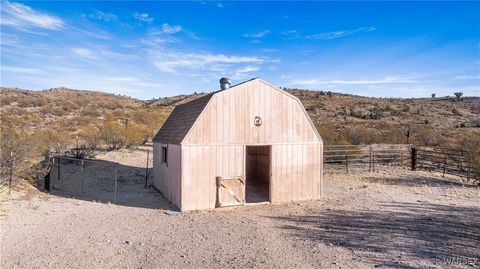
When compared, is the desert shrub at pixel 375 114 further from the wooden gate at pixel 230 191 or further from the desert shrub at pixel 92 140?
the wooden gate at pixel 230 191

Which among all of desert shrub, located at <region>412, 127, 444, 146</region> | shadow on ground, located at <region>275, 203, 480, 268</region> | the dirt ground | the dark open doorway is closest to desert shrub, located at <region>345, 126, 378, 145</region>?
desert shrub, located at <region>412, 127, 444, 146</region>

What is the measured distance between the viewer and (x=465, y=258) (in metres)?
6.68

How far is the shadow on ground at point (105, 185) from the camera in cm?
1184

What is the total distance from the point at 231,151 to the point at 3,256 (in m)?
6.50

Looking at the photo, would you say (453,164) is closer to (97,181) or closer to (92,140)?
(97,181)

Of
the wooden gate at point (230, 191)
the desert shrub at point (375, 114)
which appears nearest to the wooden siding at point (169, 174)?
the wooden gate at point (230, 191)

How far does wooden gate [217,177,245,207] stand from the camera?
10742mm

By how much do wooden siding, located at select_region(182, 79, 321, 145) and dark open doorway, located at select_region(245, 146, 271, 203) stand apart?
2.79 metres

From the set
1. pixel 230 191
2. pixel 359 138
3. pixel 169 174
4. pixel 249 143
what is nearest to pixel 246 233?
pixel 230 191

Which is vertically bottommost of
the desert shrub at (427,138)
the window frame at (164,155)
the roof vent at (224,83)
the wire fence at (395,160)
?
the wire fence at (395,160)

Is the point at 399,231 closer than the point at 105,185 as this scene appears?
Yes

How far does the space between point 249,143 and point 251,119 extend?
0.82 meters

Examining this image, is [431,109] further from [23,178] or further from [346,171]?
[23,178]

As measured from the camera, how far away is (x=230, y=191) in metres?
10.9
